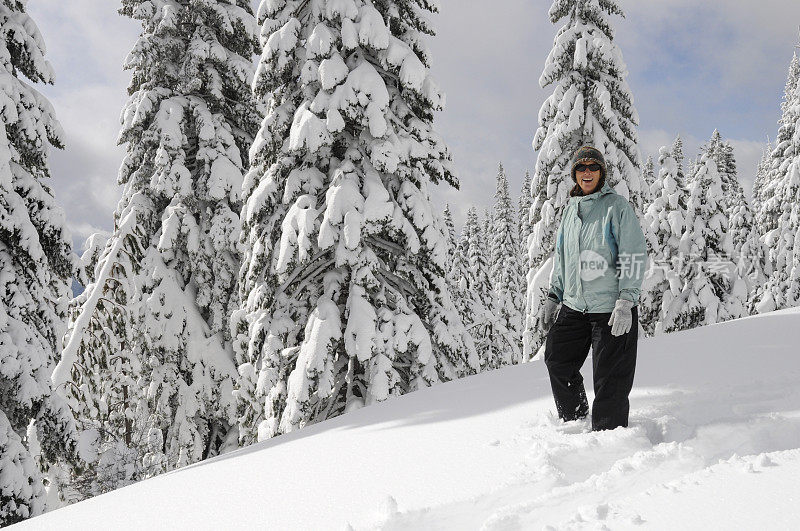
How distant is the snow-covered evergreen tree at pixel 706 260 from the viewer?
2123 cm

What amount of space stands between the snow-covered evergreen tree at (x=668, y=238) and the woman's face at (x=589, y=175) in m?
19.4

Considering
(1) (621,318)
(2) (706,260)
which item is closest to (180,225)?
(1) (621,318)

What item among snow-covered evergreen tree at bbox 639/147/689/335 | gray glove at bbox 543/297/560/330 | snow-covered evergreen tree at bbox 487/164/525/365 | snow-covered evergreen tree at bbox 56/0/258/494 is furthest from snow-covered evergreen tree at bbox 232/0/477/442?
snow-covered evergreen tree at bbox 487/164/525/365

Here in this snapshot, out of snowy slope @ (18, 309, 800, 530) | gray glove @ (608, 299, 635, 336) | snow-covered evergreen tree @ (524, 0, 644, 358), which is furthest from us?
snow-covered evergreen tree @ (524, 0, 644, 358)

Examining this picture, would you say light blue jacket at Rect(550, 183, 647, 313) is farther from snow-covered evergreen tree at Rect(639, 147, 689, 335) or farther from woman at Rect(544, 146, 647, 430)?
snow-covered evergreen tree at Rect(639, 147, 689, 335)

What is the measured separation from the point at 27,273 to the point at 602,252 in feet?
30.9

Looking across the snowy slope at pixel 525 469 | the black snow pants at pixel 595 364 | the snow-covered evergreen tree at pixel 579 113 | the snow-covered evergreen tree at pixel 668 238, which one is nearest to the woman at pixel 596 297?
the black snow pants at pixel 595 364

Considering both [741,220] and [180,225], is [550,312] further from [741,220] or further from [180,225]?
[741,220]

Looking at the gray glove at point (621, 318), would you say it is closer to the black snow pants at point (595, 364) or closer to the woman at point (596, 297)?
the woman at point (596, 297)

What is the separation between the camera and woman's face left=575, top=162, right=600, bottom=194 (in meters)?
3.73

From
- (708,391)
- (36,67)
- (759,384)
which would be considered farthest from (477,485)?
(36,67)

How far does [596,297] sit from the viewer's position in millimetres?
3701

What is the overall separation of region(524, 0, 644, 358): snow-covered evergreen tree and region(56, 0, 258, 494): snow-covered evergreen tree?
8669 millimetres

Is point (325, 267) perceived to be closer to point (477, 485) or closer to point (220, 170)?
point (220, 170)
